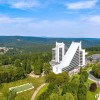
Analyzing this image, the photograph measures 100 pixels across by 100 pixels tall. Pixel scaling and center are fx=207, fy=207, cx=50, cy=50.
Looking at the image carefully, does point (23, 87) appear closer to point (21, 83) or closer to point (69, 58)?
point (21, 83)

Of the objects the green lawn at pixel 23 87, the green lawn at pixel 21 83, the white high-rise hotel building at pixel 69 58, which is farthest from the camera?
the white high-rise hotel building at pixel 69 58

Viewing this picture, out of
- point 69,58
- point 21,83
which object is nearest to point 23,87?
point 21,83

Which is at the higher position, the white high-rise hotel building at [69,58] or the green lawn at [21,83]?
the white high-rise hotel building at [69,58]

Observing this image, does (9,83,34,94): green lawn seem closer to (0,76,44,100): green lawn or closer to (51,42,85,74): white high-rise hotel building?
(0,76,44,100): green lawn

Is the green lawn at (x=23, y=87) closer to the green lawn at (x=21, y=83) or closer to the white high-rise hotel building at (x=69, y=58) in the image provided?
the green lawn at (x=21, y=83)

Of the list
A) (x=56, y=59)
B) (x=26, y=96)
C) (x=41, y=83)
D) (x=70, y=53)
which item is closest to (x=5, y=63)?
(x=56, y=59)

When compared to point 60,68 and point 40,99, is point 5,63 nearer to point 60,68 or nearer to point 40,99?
point 60,68

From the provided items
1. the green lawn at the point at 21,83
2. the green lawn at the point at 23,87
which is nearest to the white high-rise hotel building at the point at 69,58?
the green lawn at the point at 21,83

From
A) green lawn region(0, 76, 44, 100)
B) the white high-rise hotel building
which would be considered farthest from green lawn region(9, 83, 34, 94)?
the white high-rise hotel building

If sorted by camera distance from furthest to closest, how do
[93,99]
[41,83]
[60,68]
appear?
[60,68], [41,83], [93,99]

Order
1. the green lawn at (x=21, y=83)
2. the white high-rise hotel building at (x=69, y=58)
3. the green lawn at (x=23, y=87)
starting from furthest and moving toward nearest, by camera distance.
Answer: the white high-rise hotel building at (x=69, y=58)
the green lawn at (x=23, y=87)
the green lawn at (x=21, y=83)
